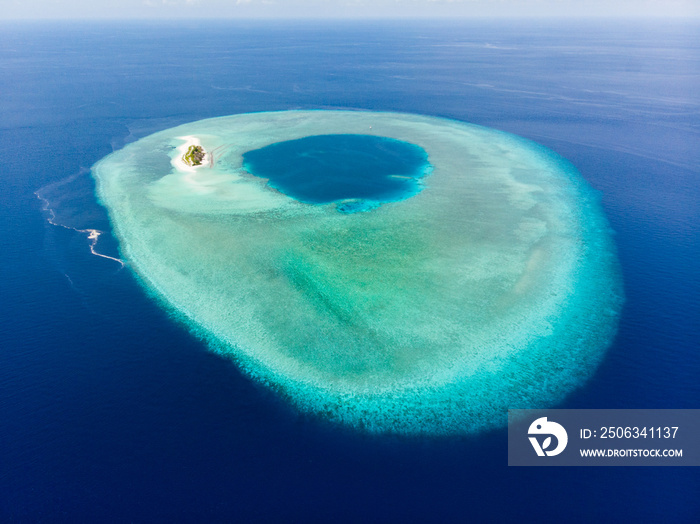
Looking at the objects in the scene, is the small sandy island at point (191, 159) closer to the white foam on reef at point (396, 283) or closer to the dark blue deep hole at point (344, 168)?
the white foam on reef at point (396, 283)

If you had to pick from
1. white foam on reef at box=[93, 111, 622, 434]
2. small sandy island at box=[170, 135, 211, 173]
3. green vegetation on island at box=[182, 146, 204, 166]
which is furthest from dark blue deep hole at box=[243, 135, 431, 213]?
green vegetation on island at box=[182, 146, 204, 166]

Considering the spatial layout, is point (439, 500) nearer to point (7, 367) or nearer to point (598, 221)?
point (7, 367)

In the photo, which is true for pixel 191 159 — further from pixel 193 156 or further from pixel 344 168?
pixel 344 168

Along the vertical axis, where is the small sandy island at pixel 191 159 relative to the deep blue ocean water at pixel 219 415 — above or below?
above

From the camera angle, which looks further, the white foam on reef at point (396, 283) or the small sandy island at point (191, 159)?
the small sandy island at point (191, 159)

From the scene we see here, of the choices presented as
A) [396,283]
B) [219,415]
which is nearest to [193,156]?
[396,283]

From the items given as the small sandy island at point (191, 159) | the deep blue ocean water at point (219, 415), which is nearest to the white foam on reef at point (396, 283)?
the deep blue ocean water at point (219, 415)

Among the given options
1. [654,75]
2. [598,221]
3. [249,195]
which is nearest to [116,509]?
[249,195]
